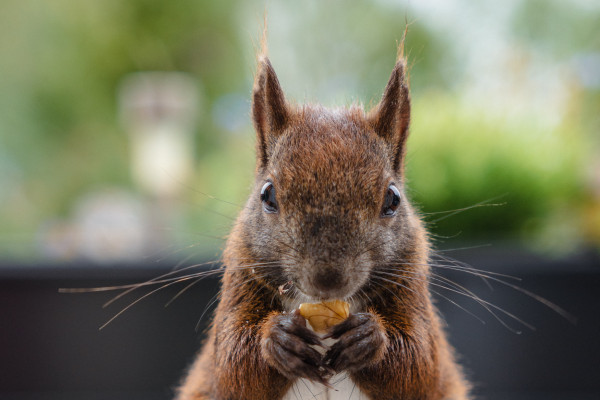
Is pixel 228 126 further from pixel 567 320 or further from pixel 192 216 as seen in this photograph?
pixel 567 320

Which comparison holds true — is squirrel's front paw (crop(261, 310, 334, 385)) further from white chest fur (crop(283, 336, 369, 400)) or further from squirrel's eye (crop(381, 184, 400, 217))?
squirrel's eye (crop(381, 184, 400, 217))

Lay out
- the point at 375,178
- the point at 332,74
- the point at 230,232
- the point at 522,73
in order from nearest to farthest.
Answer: the point at 375,178, the point at 230,232, the point at 522,73, the point at 332,74

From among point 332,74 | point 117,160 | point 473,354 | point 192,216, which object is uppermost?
point 332,74

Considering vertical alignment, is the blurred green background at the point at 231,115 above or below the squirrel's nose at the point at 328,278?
above

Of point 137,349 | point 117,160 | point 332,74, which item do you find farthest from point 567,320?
point 117,160

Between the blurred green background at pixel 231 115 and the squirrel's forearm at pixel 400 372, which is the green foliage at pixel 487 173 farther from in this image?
the squirrel's forearm at pixel 400 372

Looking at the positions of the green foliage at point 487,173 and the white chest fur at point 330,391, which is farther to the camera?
the green foliage at point 487,173

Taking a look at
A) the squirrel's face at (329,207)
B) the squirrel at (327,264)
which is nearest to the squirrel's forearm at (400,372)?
the squirrel at (327,264)
